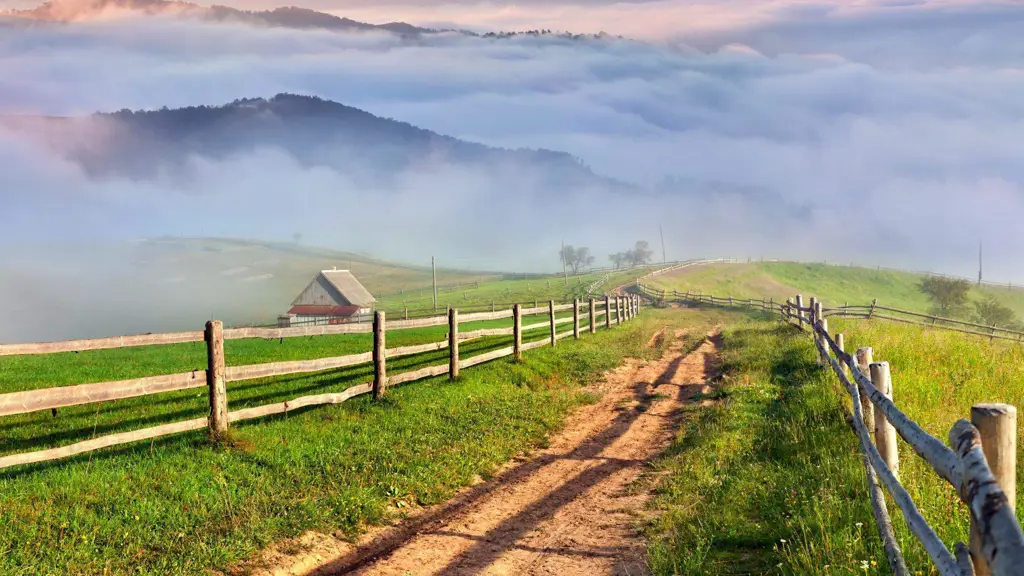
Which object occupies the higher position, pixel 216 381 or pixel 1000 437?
pixel 1000 437

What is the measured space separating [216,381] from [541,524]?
219 inches

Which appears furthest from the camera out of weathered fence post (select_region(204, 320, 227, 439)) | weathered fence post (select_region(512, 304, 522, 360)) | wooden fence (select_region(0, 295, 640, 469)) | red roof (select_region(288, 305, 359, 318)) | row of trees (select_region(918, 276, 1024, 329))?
row of trees (select_region(918, 276, 1024, 329))

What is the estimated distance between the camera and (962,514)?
5.40 meters

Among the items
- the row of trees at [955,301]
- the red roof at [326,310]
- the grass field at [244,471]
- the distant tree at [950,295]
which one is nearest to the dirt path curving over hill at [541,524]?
the grass field at [244,471]

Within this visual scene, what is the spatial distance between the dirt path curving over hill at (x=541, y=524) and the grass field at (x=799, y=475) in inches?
19.4

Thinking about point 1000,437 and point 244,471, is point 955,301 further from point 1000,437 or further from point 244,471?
point 1000,437

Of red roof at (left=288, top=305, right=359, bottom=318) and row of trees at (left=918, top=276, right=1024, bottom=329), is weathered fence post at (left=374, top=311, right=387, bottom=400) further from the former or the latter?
row of trees at (left=918, top=276, right=1024, bottom=329)

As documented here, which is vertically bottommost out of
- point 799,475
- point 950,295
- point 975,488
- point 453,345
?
point 950,295

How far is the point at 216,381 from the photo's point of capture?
10.2 m

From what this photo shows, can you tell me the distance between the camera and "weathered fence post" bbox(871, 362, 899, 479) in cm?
604

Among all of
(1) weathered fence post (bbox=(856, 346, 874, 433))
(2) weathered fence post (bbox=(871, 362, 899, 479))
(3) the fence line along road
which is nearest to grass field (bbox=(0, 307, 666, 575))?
(1) weathered fence post (bbox=(856, 346, 874, 433))

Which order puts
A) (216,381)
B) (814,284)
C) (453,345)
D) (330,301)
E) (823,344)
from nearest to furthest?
(216,381)
(823,344)
(453,345)
(330,301)
(814,284)

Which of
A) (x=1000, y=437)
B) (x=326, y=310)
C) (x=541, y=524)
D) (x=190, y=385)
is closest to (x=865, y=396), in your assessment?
(x=541, y=524)

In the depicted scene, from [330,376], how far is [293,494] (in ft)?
26.1
